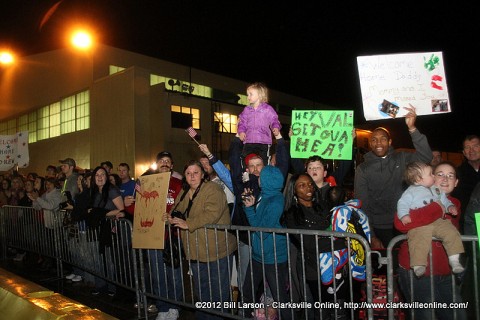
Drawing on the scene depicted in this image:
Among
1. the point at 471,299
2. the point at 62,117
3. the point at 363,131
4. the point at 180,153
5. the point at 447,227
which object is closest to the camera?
the point at 447,227

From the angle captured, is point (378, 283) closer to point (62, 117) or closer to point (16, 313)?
point (16, 313)

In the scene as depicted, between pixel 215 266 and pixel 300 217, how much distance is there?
126cm

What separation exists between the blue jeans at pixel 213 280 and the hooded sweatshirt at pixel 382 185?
1.82 meters

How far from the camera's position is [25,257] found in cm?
992

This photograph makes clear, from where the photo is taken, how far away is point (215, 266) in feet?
15.3

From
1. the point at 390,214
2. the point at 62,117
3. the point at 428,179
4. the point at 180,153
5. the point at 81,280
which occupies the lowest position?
the point at 81,280

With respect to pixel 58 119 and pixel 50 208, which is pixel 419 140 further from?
pixel 58 119

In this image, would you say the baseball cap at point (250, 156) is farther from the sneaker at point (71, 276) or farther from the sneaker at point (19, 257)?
the sneaker at point (19, 257)

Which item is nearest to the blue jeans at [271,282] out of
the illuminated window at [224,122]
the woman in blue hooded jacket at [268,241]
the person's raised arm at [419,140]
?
the woman in blue hooded jacket at [268,241]

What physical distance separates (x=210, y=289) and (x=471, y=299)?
9.96ft

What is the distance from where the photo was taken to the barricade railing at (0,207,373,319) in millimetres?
3881

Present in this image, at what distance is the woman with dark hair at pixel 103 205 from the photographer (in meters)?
6.21

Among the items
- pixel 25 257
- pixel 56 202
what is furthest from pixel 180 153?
pixel 56 202

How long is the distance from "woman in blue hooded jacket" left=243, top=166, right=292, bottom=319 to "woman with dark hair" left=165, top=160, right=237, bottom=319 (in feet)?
1.08
